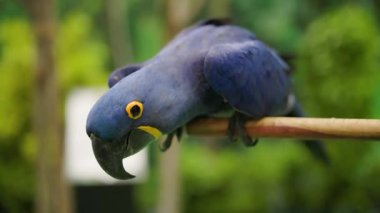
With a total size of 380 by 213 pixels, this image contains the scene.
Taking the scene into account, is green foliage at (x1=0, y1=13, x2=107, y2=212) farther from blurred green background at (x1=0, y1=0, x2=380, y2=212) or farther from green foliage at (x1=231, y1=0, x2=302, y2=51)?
green foliage at (x1=231, y1=0, x2=302, y2=51)

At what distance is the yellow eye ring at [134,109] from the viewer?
0.76 m

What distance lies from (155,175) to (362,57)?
1.22 meters

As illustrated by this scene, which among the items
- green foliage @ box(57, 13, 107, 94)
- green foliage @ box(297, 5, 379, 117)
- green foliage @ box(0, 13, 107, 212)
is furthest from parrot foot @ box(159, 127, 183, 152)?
green foliage @ box(57, 13, 107, 94)

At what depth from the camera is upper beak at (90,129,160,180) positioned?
0.76m

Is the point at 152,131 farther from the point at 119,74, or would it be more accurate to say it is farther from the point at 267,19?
the point at 267,19

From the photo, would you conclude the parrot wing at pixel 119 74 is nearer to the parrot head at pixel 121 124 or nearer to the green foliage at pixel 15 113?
the parrot head at pixel 121 124

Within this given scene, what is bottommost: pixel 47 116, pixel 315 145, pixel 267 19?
pixel 315 145

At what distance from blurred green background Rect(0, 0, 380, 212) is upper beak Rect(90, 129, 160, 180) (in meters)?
0.45

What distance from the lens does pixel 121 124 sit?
2.47 feet

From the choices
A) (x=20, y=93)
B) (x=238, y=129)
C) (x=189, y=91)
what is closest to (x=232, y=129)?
(x=238, y=129)

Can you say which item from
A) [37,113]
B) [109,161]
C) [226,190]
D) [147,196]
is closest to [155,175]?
[147,196]

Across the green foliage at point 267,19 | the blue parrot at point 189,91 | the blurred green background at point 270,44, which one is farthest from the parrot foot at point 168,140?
the green foliage at point 267,19

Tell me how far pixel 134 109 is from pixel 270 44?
4.61 feet

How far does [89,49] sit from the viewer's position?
7.91ft
